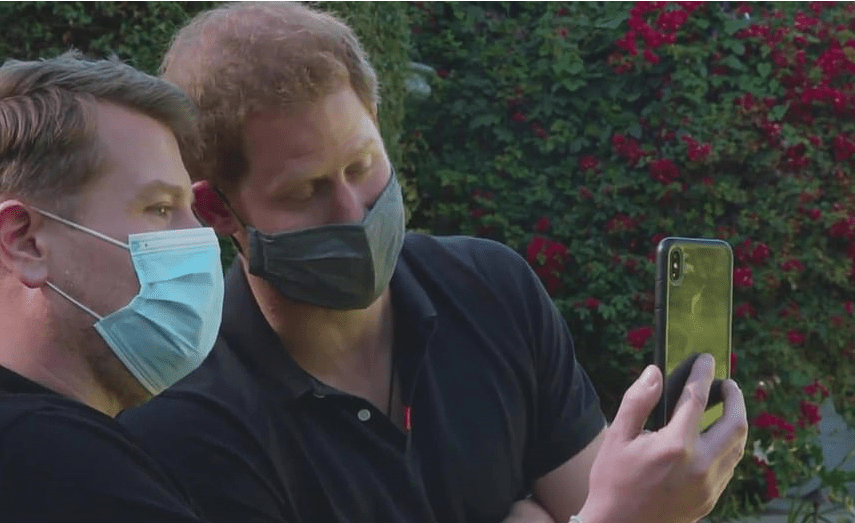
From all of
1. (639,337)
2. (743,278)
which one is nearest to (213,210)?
(639,337)

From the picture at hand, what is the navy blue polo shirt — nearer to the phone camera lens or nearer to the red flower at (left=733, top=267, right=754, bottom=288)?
the phone camera lens

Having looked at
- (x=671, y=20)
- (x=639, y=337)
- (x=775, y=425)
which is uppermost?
(x=671, y=20)

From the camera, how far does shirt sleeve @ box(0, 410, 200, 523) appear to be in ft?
5.18

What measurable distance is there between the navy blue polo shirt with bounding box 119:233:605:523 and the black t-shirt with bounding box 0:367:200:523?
0.51m

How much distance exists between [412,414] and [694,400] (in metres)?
0.60

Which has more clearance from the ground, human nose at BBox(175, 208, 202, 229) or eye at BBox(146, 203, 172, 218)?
eye at BBox(146, 203, 172, 218)

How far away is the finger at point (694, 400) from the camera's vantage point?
1964mm

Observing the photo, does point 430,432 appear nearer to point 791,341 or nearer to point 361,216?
point 361,216

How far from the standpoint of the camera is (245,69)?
2295 mm

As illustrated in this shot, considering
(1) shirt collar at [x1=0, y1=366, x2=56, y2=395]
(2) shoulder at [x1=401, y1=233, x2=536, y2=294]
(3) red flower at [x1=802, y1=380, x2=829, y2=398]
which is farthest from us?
(3) red flower at [x1=802, y1=380, x2=829, y2=398]

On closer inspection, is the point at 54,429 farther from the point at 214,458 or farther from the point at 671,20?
the point at 671,20

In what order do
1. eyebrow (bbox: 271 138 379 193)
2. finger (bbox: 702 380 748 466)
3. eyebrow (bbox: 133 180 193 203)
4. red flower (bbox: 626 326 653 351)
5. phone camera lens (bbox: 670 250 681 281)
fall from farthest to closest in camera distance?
1. red flower (bbox: 626 326 653 351)
2. eyebrow (bbox: 271 138 379 193)
3. phone camera lens (bbox: 670 250 681 281)
4. finger (bbox: 702 380 748 466)
5. eyebrow (bbox: 133 180 193 203)

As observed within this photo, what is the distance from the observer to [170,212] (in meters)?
1.97

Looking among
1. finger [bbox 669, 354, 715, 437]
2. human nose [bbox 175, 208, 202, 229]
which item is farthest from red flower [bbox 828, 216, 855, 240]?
human nose [bbox 175, 208, 202, 229]
